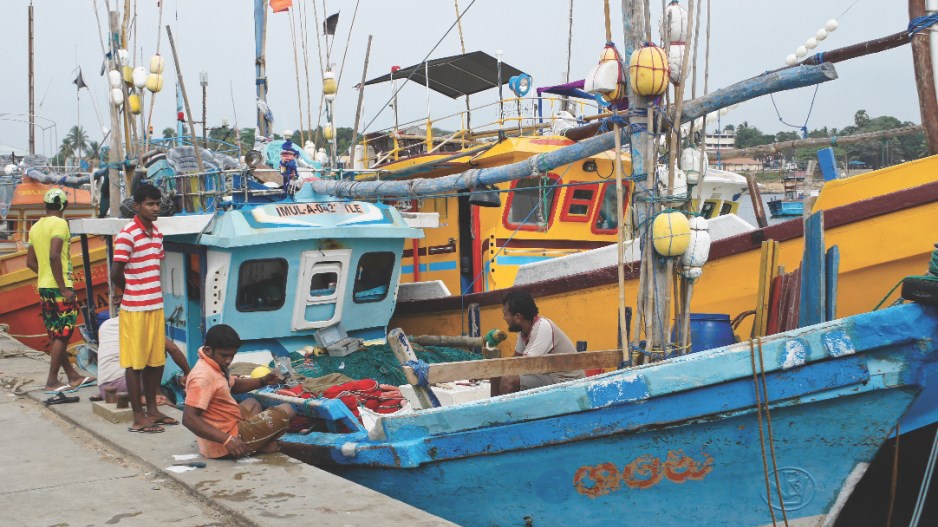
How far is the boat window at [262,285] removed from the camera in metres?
7.09

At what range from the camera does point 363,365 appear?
7195 mm

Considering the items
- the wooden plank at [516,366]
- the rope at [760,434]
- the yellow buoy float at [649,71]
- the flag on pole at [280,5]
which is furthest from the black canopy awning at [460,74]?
the rope at [760,434]

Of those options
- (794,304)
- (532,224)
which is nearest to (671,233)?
(794,304)

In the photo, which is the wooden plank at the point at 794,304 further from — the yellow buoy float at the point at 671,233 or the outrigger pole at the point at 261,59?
the outrigger pole at the point at 261,59

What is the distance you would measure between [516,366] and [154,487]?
2.02 metres

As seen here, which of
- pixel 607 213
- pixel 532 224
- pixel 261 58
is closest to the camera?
pixel 261 58

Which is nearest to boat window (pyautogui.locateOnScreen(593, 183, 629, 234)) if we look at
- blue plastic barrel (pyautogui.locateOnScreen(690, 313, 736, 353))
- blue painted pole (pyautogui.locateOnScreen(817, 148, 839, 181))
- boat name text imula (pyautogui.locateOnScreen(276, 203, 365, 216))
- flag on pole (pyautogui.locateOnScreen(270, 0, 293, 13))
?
blue painted pole (pyautogui.locateOnScreen(817, 148, 839, 181))

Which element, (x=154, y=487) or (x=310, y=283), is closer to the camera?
(x=154, y=487)

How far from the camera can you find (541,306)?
7.91m

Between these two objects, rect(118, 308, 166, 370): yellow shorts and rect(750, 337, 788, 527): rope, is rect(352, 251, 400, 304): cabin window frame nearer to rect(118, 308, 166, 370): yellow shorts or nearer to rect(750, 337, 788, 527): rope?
rect(118, 308, 166, 370): yellow shorts

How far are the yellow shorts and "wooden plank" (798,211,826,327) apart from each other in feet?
13.0

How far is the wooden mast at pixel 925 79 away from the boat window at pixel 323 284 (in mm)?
4627

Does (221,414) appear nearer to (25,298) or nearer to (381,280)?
(381,280)

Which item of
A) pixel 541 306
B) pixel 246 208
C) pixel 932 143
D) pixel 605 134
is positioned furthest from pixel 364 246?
pixel 932 143
